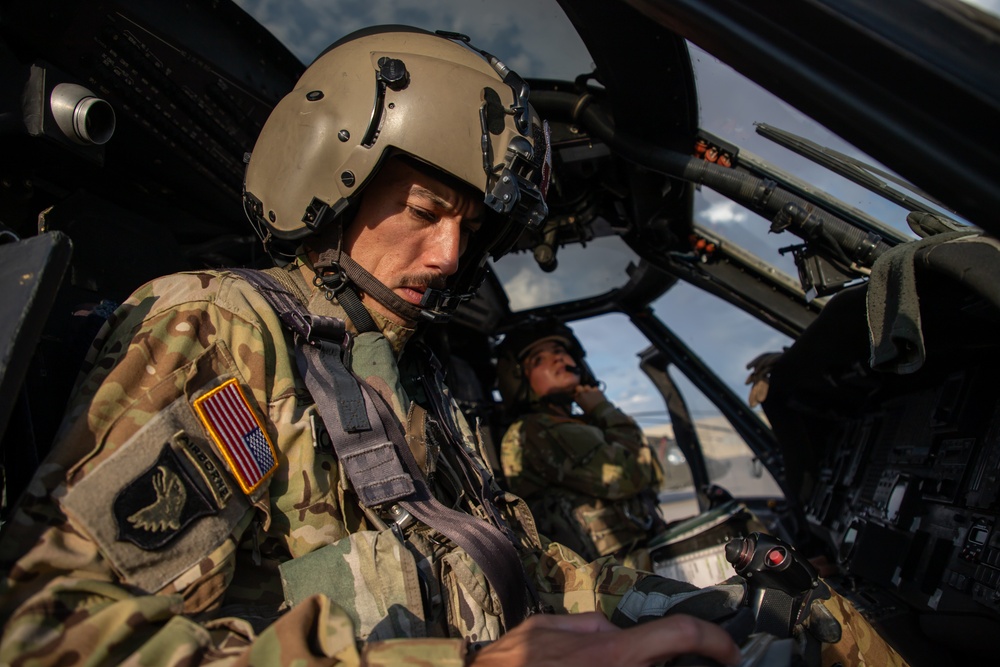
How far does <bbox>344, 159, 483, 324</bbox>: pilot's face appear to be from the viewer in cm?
143

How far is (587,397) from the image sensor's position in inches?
158

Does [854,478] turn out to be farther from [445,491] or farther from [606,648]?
[606,648]

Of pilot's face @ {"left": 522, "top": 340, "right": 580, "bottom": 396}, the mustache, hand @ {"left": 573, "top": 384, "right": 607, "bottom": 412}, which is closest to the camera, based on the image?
the mustache

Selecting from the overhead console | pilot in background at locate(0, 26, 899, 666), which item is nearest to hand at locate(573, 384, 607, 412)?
the overhead console

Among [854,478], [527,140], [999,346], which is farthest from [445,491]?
[854,478]

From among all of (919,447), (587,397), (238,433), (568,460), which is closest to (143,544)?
(238,433)

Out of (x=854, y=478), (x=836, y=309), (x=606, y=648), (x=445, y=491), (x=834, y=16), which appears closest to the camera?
(x=834, y=16)

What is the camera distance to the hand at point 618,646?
0.74 meters

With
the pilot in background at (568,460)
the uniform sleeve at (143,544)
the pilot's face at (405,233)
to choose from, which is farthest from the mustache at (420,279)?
the pilot in background at (568,460)

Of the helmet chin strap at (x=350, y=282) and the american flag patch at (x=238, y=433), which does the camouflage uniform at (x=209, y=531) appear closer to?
the american flag patch at (x=238, y=433)

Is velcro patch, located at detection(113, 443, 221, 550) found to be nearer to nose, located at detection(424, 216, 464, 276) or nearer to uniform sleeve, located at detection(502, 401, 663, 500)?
nose, located at detection(424, 216, 464, 276)

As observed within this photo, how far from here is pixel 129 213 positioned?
183 cm

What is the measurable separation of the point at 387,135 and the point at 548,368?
2.55m

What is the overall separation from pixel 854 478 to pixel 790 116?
1.37 meters
